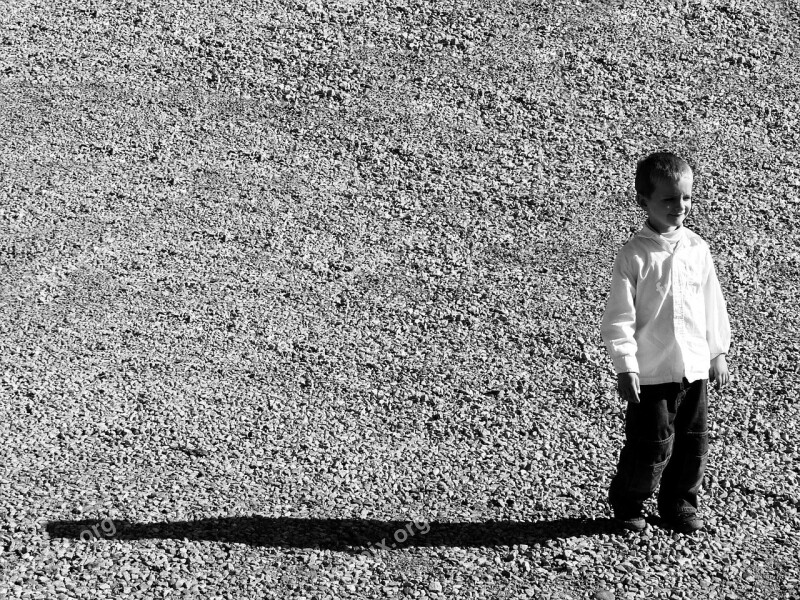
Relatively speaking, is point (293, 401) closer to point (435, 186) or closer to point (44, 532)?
point (44, 532)

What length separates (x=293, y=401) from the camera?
5.32 metres

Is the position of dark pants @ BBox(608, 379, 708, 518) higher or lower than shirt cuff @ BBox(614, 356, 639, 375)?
lower

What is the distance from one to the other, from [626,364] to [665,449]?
48cm

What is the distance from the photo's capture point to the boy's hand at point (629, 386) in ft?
12.9

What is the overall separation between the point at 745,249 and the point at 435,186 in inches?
85.7

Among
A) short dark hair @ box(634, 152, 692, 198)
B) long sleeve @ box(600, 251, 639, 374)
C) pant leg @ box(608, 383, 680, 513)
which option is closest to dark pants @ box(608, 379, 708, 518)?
pant leg @ box(608, 383, 680, 513)

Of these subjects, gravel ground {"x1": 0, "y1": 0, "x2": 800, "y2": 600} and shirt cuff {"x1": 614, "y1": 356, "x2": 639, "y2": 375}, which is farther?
gravel ground {"x1": 0, "y1": 0, "x2": 800, "y2": 600}

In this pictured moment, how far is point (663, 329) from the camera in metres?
4.07

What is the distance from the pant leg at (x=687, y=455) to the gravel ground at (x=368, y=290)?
0.16 meters

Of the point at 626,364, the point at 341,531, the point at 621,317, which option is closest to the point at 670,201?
the point at 621,317

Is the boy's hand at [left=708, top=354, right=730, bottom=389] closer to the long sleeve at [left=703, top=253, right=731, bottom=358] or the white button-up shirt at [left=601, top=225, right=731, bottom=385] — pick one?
the long sleeve at [left=703, top=253, right=731, bottom=358]

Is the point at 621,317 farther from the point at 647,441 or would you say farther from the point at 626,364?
the point at 647,441

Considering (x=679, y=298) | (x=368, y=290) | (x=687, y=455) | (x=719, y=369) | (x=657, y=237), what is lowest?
(x=687, y=455)

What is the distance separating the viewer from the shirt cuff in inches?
154
